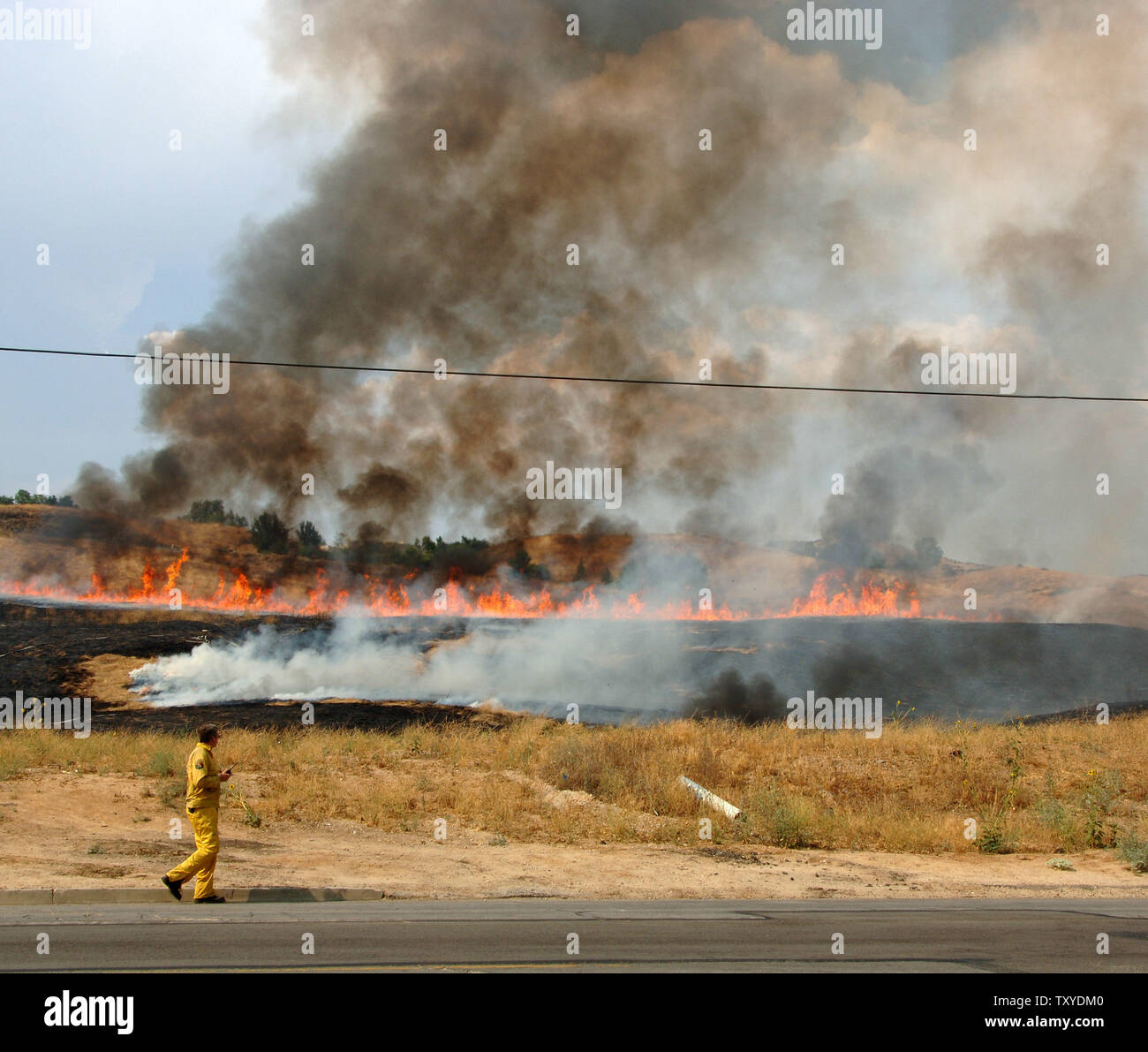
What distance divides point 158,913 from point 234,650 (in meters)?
23.1

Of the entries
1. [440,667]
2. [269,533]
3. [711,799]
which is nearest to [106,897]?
[711,799]

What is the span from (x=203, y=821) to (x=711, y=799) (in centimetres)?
971

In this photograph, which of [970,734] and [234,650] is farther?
[234,650]

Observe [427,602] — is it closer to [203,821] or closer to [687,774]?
[687,774]

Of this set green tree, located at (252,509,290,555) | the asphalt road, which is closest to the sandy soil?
the asphalt road

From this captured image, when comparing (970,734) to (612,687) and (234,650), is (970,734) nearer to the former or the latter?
(612,687)

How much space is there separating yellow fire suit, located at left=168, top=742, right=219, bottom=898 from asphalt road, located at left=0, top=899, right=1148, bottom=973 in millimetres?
318

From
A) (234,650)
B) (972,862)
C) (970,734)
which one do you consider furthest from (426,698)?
(972,862)

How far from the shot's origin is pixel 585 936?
881 cm

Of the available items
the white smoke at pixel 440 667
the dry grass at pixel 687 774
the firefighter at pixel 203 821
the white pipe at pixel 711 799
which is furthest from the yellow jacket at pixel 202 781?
the white smoke at pixel 440 667

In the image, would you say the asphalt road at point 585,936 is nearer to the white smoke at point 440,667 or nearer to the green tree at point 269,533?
the white smoke at point 440,667

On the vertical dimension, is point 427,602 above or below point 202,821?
above

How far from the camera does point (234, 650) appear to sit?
106ft

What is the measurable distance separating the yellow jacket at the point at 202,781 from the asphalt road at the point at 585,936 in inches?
41.2
